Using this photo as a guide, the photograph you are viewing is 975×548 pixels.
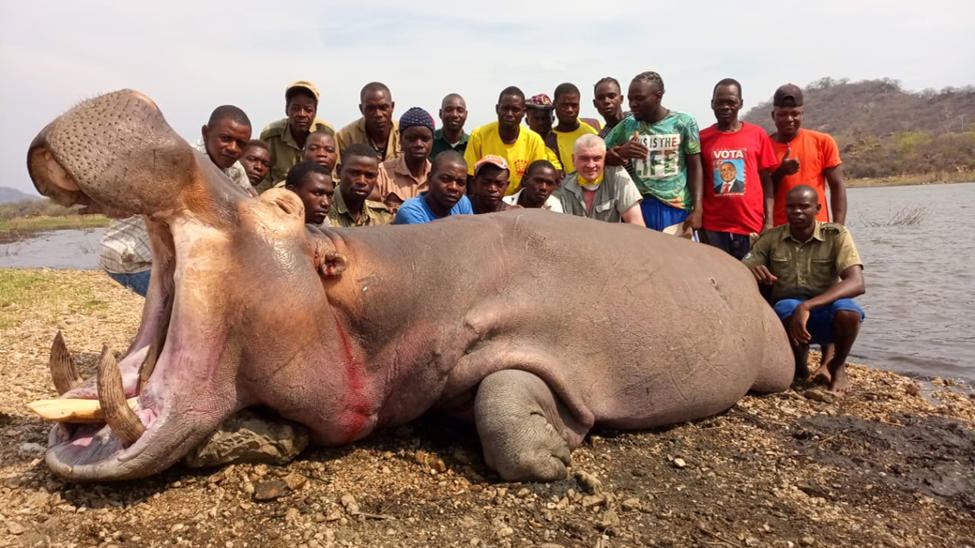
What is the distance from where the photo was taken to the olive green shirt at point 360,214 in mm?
6180

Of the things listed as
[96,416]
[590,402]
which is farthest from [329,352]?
[590,402]

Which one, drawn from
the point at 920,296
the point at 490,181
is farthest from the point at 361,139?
the point at 920,296

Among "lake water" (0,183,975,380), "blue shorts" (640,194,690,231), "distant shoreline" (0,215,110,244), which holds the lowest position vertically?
"distant shoreline" (0,215,110,244)

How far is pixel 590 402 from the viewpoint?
4.04 m

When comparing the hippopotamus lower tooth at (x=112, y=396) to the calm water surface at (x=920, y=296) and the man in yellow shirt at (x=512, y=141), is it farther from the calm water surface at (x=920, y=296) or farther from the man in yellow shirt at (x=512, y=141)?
the calm water surface at (x=920, y=296)

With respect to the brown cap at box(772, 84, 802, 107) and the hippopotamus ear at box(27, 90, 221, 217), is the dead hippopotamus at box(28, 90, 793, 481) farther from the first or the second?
the brown cap at box(772, 84, 802, 107)

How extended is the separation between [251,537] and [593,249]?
7.78 ft

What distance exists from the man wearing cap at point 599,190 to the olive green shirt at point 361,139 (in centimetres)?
207

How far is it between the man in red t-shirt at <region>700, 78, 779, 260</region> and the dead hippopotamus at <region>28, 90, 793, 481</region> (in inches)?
74.2

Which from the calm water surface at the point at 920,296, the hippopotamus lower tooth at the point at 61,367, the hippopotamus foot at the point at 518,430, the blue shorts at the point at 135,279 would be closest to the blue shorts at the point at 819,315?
the calm water surface at the point at 920,296

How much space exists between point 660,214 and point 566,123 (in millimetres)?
1508

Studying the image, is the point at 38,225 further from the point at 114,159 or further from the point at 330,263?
the point at 114,159

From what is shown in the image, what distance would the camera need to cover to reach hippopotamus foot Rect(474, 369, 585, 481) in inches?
138

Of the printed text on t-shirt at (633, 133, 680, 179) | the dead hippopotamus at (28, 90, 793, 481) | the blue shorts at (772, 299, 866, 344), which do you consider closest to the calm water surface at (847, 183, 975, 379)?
the blue shorts at (772, 299, 866, 344)
